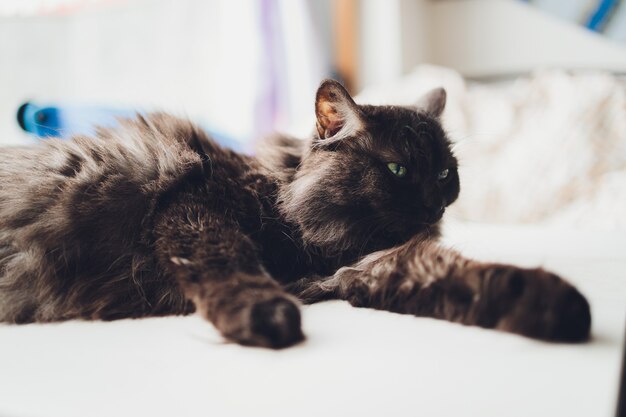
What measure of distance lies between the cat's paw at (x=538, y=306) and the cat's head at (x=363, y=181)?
350 millimetres

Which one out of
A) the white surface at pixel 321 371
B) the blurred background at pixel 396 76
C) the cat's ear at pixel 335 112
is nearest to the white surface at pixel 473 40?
the blurred background at pixel 396 76

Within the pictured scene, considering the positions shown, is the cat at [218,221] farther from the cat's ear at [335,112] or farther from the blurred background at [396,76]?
the blurred background at [396,76]

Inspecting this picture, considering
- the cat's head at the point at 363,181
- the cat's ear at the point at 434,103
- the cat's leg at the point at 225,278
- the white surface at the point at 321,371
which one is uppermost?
the cat's ear at the point at 434,103

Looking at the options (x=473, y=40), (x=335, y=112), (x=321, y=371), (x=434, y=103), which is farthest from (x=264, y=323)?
(x=473, y=40)

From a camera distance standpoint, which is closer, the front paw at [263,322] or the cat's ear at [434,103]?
the front paw at [263,322]

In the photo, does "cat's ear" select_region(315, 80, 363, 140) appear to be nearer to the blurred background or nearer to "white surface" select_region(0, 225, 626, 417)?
"white surface" select_region(0, 225, 626, 417)

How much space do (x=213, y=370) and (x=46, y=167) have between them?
2.22 feet

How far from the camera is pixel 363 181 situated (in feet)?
3.44

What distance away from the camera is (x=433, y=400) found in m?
0.56

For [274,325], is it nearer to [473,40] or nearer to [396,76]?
[396,76]

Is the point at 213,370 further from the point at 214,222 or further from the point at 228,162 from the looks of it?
the point at 228,162

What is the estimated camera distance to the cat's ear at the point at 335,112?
3.57 ft

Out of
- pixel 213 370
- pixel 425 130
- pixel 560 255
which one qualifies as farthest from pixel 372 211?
pixel 560 255

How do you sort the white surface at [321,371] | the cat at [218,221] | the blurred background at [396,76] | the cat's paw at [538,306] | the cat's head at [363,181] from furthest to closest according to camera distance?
the blurred background at [396,76]
the cat's head at [363,181]
the cat at [218,221]
the cat's paw at [538,306]
the white surface at [321,371]
